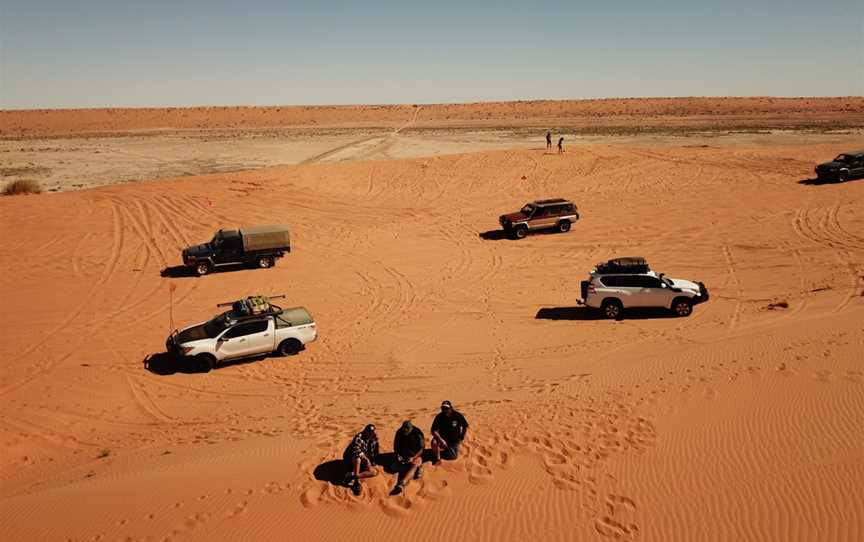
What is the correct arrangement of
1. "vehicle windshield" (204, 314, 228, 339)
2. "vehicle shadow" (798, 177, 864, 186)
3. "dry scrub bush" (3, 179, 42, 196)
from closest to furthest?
1. "vehicle windshield" (204, 314, 228, 339)
2. "vehicle shadow" (798, 177, 864, 186)
3. "dry scrub bush" (3, 179, 42, 196)

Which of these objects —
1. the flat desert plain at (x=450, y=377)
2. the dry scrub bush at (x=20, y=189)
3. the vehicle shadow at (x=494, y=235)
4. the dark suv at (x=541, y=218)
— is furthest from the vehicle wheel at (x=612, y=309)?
the dry scrub bush at (x=20, y=189)

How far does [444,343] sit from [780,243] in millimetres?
18055

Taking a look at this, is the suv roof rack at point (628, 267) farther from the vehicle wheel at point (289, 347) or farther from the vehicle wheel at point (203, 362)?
the vehicle wheel at point (203, 362)

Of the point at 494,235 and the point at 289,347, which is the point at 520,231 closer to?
the point at 494,235

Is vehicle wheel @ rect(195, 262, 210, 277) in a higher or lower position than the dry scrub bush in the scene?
lower

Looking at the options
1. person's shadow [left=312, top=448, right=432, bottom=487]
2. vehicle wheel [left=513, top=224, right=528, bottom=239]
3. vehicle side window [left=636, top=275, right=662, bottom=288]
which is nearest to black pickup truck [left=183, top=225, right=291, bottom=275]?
vehicle wheel [left=513, top=224, right=528, bottom=239]

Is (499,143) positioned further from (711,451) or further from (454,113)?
(454,113)

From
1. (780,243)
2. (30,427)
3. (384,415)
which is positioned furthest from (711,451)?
(780,243)

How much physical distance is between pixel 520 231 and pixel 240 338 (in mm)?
17028

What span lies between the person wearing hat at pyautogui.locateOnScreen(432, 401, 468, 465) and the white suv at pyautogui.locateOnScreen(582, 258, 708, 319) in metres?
10.2

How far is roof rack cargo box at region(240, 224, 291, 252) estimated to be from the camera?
25.2 metres

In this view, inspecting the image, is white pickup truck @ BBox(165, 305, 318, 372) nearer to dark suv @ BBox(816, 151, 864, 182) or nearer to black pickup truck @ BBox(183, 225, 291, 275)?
black pickup truck @ BBox(183, 225, 291, 275)

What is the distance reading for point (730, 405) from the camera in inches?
439

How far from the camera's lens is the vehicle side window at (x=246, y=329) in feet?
53.7
